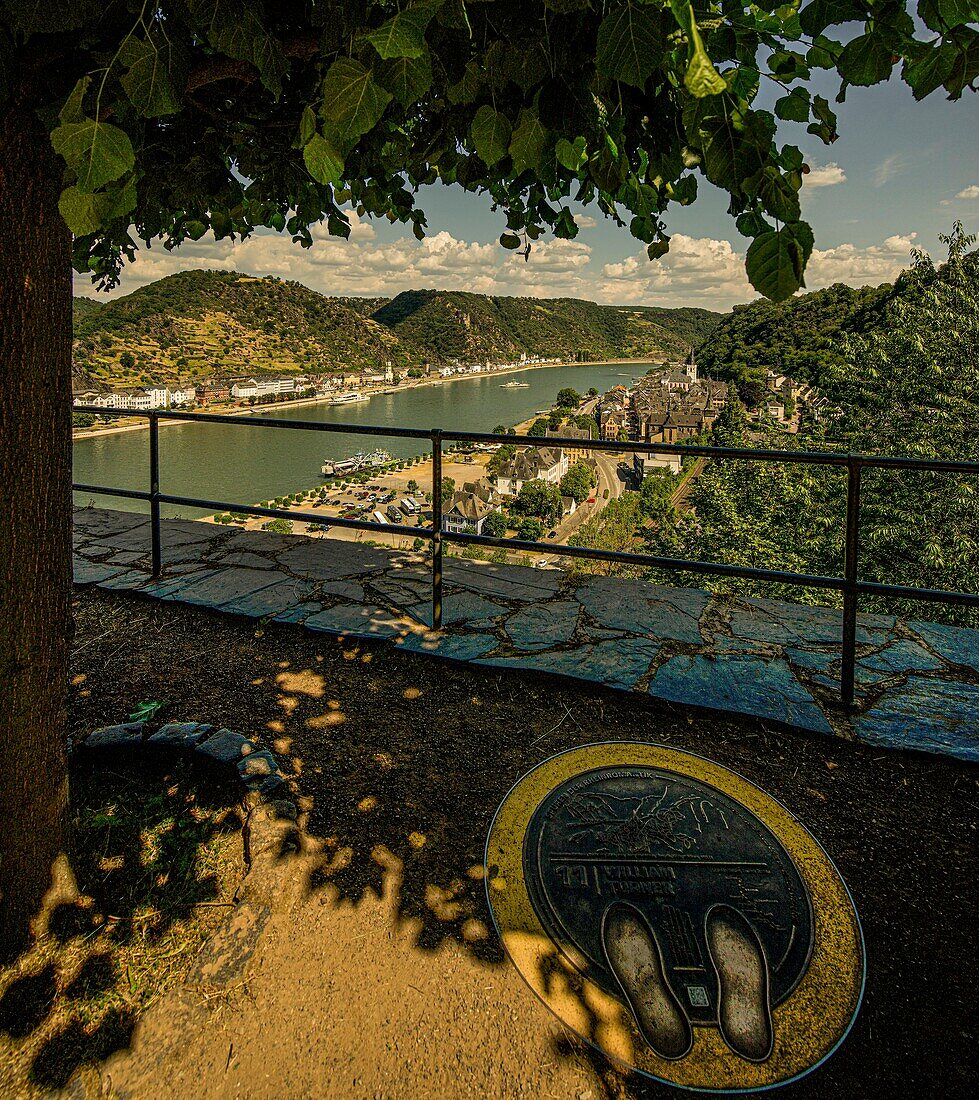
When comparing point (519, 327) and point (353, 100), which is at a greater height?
point (519, 327)

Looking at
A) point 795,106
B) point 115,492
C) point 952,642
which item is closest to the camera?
point 795,106

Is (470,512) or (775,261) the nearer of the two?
(775,261)

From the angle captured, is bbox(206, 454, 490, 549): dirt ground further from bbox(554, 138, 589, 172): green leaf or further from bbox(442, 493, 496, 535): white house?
bbox(554, 138, 589, 172): green leaf

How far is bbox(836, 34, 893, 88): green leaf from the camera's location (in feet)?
3.11

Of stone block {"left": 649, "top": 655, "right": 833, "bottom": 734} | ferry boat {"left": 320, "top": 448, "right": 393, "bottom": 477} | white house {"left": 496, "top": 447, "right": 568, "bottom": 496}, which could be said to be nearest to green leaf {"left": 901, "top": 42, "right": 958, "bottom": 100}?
stone block {"left": 649, "top": 655, "right": 833, "bottom": 734}

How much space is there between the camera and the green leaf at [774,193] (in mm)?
862

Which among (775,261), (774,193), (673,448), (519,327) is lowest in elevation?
(673,448)

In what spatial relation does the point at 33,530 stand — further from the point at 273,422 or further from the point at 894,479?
the point at 894,479

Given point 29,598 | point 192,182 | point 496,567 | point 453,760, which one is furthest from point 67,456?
point 496,567

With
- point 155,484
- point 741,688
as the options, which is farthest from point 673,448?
point 155,484

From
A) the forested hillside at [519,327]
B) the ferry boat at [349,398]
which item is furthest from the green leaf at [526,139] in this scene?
the forested hillside at [519,327]

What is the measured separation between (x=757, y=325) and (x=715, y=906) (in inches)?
2106

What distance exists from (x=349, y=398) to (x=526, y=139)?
130 feet

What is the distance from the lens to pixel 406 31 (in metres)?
0.74
